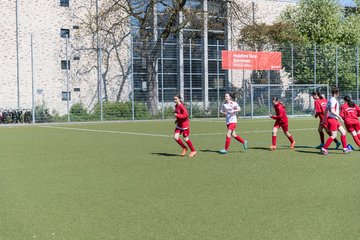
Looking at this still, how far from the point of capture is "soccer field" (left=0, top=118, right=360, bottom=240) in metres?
6.01

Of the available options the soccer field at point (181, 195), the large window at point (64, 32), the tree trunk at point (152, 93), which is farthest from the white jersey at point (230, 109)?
the large window at point (64, 32)

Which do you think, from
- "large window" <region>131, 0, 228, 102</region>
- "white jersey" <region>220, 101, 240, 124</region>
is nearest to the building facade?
"large window" <region>131, 0, 228, 102</region>

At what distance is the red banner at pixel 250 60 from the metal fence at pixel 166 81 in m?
1.44

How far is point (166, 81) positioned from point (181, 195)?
1186 inches

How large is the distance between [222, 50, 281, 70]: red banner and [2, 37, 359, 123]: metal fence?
4.71ft

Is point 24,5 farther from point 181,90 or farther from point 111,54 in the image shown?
point 181,90

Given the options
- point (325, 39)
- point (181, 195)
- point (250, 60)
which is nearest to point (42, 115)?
point (250, 60)

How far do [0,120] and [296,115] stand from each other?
20125 millimetres

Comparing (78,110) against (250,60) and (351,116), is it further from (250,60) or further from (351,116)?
(351,116)

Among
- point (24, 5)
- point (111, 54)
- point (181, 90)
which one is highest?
point (24, 5)

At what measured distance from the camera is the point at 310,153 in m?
14.0

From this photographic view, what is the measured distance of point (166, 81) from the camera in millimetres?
37969

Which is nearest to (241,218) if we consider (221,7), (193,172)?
(193,172)

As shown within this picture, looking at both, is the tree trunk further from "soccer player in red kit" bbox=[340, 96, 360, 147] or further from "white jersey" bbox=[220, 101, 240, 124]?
"soccer player in red kit" bbox=[340, 96, 360, 147]
